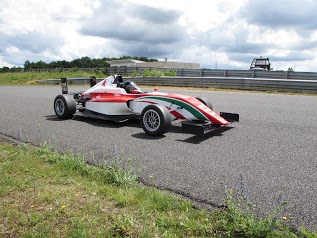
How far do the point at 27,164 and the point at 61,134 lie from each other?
87.9 inches

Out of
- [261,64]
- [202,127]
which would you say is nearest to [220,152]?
[202,127]

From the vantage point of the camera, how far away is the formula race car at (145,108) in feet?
19.4

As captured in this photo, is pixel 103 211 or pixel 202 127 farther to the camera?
pixel 202 127

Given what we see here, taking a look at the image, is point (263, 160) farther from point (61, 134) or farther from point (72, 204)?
point (61, 134)

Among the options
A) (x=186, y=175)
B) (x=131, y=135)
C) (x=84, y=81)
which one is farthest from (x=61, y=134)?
(x=84, y=81)

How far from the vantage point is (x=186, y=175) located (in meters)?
3.82

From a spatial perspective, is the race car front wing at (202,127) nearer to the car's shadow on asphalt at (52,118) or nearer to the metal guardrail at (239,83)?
the car's shadow on asphalt at (52,118)

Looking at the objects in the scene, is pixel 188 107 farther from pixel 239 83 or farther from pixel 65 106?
pixel 239 83

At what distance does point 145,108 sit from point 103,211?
11.2 feet

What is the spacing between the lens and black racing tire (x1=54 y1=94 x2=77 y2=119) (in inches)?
308

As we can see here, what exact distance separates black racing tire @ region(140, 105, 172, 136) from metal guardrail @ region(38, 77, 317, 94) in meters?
11.0

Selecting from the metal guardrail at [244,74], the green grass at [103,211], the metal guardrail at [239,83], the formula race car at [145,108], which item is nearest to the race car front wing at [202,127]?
the formula race car at [145,108]

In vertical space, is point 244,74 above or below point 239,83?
above

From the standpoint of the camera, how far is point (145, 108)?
A: 20.1 feet
